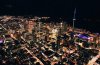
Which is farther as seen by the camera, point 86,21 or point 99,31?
point 86,21

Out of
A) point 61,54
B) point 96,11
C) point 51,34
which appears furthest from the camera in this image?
point 96,11

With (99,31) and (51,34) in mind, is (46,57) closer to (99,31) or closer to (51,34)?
(51,34)

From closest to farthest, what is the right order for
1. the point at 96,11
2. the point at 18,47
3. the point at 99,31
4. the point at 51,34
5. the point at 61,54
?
the point at 61,54
the point at 18,47
the point at 51,34
the point at 99,31
the point at 96,11

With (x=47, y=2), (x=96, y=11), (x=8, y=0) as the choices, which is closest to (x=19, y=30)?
(x=96, y=11)

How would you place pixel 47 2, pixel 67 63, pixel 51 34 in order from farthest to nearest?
pixel 47 2, pixel 51 34, pixel 67 63

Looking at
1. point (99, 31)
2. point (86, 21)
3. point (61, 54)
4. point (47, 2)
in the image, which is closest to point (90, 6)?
point (86, 21)

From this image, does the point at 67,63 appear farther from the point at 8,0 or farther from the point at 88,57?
the point at 8,0

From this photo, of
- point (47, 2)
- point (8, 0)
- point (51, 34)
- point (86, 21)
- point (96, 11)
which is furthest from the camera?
point (8, 0)

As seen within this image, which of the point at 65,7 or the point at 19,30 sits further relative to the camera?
the point at 65,7

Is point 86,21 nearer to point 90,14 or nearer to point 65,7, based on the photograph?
point 90,14
